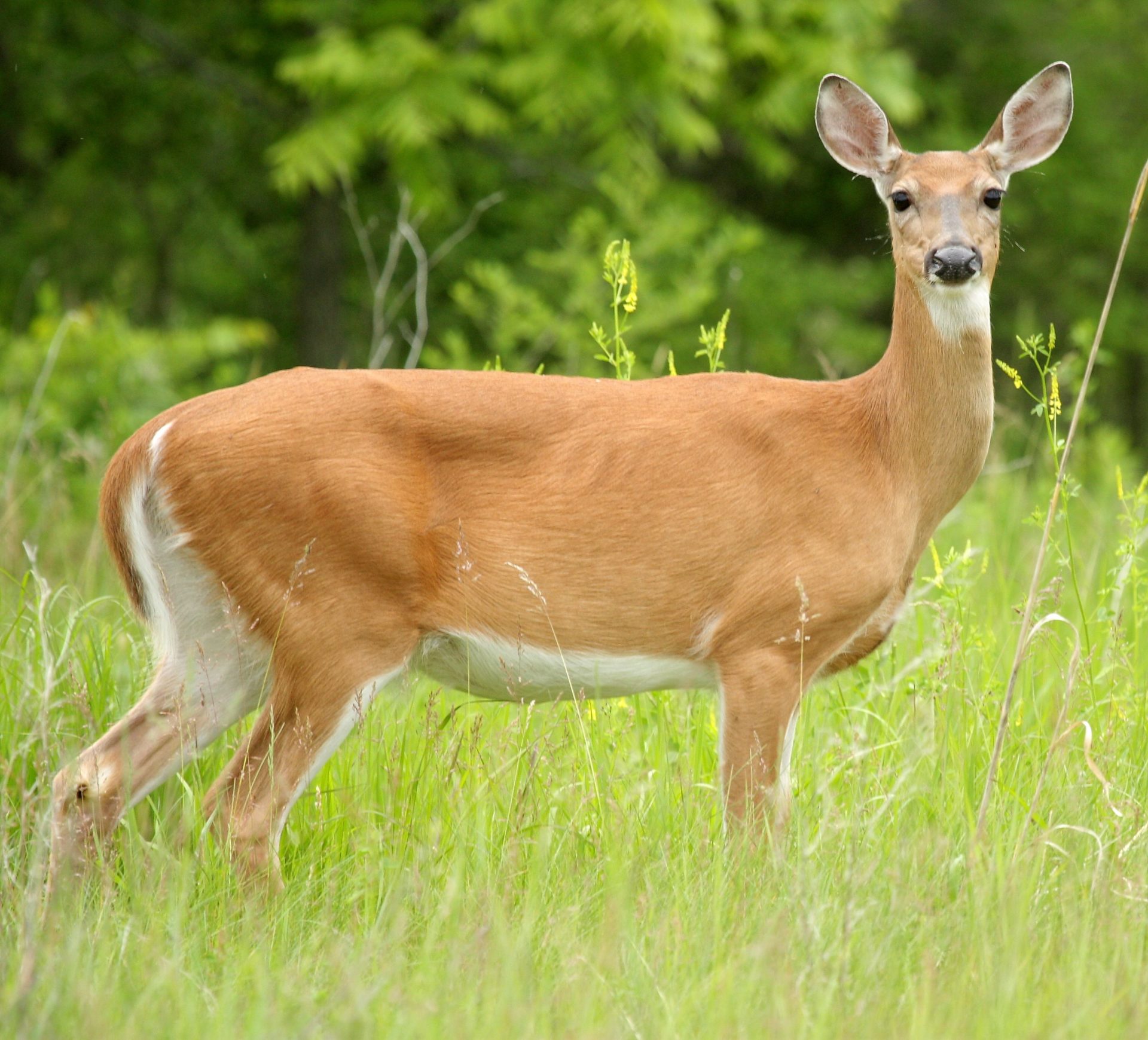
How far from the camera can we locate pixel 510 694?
13.5 ft

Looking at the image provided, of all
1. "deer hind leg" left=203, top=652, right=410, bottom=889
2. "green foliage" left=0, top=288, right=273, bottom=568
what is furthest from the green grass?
"green foliage" left=0, top=288, right=273, bottom=568

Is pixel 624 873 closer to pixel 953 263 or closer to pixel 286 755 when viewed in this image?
pixel 286 755

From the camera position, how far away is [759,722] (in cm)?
399

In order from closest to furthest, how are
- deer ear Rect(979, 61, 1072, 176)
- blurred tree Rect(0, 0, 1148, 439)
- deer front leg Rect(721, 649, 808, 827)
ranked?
deer front leg Rect(721, 649, 808, 827) < deer ear Rect(979, 61, 1072, 176) < blurred tree Rect(0, 0, 1148, 439)

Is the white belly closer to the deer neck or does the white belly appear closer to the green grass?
the green grass

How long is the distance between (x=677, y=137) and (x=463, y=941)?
6.70 m

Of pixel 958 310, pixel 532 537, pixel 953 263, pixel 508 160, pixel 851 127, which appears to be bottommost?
pixel 508 160

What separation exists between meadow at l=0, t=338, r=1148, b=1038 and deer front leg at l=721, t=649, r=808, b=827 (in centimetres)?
10

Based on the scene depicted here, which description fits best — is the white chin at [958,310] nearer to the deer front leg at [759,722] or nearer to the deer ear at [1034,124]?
the deer ear at [1034,124]

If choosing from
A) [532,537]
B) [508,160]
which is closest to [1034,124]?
[532,537]

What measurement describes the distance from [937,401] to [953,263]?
1.38 ft

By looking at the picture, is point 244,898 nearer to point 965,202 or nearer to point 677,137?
point 965,202

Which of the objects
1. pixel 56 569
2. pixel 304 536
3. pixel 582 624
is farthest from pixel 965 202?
pixel 56 569

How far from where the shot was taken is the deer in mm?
Answer: 3840
